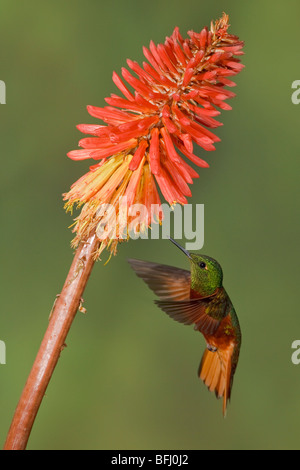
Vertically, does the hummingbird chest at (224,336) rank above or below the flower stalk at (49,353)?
above

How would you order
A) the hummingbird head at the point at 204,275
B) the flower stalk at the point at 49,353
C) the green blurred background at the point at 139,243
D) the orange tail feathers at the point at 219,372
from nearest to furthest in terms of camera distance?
1. the flower stalk at the point at 49,353
2. the hummingbird head at the point at 204,275
3. the orange tail feathers at the point at 219,372
4. the green blurred background at the point at 139,243

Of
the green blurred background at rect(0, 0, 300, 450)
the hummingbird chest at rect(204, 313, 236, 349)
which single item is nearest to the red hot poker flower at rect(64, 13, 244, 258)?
the hummingbird chest at rect(204, 313, 236, 349)

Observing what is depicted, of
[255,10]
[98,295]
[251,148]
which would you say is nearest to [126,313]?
[98,295]

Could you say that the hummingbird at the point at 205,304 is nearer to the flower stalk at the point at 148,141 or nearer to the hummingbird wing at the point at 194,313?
the hummingbird wing at the point at 194,313

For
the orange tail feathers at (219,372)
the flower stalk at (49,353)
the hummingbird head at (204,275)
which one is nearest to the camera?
the flower stalk at (49,353)

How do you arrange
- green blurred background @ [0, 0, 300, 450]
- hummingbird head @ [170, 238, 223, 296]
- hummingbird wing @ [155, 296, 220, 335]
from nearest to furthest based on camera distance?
1. hummingbird wing @ [155, 296, 220, 335]
2. hummingbird head @ [170, 238, 223, 296]
3. green blurred background @ [0, 0, 300, 450]

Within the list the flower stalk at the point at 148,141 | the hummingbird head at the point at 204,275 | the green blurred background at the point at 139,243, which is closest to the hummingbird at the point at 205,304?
the hummingbird head at the point at 204,275

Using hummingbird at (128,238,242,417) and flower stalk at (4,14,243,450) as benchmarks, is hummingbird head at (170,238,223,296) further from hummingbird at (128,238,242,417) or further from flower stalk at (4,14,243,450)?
flower stalk at (4,14,243,450)
